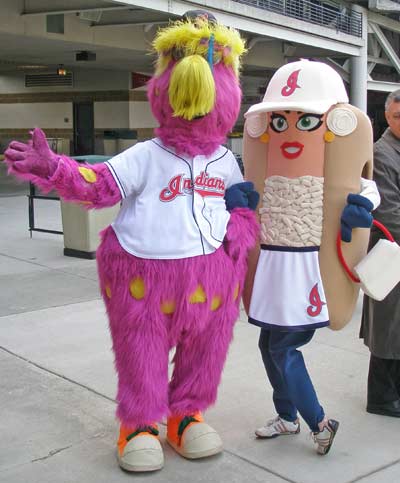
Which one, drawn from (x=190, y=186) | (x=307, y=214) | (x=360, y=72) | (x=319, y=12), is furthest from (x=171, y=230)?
(x=360, y=72)

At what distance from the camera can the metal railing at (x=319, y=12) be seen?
1410 cm

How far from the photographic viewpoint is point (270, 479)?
3139 millimetres

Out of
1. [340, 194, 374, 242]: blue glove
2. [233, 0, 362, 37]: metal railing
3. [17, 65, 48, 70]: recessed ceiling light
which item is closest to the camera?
[340, 194, 374, 242]: blue glove

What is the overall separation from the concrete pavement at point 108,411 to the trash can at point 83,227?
1775 mm

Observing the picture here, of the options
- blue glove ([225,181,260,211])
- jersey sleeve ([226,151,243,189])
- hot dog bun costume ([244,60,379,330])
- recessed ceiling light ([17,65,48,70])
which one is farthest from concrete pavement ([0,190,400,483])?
recessed ceiling light ([17,65,48,70])

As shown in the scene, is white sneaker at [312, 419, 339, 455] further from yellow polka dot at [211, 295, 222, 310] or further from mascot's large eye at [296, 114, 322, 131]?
mascot's large eye at [296, 114, 322, 131]

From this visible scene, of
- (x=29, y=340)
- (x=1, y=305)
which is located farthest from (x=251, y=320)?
(x=1, y=305)

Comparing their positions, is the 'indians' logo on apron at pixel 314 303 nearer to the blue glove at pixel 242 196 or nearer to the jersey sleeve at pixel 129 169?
the blue glove at pixel 242 196

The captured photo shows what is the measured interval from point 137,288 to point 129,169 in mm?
522

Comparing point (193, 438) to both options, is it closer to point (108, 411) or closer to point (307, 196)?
point (108, 411)

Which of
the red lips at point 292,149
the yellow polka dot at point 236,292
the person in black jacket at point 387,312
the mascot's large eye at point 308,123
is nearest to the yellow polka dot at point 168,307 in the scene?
the yellow polka dot at point 236,292

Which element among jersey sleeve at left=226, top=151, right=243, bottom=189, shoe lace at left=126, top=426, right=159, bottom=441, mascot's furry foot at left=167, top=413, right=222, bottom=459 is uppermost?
jersey sleeve at left=226, top=151, right=243, bottom=189

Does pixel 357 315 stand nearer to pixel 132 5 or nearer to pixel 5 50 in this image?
pixel 132 5

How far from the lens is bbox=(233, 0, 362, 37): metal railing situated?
46.3ft
